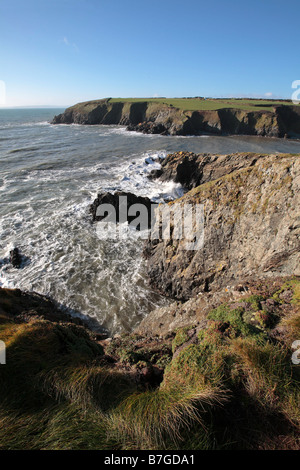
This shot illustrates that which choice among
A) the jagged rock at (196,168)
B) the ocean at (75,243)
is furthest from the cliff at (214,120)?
the jagged rock at (196,168)

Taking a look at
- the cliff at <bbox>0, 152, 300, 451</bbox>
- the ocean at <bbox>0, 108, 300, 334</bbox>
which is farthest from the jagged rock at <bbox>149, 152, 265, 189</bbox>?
the cliff at <bbox>0, 152, 300, 451</bbox>

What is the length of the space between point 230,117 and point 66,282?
9289 centimetres

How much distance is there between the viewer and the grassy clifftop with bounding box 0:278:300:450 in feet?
9.05

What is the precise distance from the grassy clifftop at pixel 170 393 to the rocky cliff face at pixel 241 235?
290 cm

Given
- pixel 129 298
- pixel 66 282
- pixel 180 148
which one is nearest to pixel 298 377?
pixel 129 298

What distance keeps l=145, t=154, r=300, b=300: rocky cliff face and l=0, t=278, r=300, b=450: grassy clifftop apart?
2.90 metres

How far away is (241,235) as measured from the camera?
8.75 meters

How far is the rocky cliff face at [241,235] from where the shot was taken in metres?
7.14

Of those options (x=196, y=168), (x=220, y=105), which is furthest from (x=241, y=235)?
(x=220, y=105)

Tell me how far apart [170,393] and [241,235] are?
22.7ft

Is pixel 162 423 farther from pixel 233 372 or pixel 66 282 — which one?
pixel 66 282

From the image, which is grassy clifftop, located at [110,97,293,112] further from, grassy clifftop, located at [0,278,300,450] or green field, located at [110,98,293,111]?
grassy clifftop, located at [0,278,300,450]

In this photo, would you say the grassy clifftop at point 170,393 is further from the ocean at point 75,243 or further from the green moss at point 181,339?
the ocean at point 75,243

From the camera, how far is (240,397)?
10.5 ft
